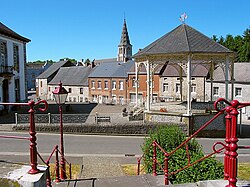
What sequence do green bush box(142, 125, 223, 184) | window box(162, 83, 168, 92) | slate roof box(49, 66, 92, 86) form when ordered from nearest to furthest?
green bush box(142, 125, 223, 184), window box(162, 83, 168, 92), slate roof box(49, 66, 92, 86)

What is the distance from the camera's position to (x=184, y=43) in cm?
1800

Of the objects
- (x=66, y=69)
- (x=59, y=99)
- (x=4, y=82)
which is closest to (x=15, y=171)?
(x=59, y=99)

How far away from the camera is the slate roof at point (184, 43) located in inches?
688

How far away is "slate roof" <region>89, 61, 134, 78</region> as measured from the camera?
40.8m

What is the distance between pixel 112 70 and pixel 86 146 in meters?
29.9

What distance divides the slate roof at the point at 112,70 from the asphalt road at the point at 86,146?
24709 millimetres

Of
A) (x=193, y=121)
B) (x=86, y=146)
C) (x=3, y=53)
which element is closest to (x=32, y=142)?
(x=86, y=146)

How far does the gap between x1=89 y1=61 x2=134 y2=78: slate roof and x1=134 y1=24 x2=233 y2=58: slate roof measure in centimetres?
2003

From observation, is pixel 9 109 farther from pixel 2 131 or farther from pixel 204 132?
pixel 204 132

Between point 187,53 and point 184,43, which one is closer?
point 187,53

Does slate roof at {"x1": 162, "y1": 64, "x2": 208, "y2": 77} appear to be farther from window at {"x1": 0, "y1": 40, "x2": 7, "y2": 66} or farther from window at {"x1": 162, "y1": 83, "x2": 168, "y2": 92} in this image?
window at {"x1": 0, "y1": 40, "x2": 7, "y2": 66}

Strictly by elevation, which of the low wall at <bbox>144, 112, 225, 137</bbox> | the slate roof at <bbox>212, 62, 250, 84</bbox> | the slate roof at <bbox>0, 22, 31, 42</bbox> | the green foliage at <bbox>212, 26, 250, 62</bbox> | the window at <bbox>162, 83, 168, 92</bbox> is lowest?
the low wall at <bbox>144, 112, 225, 137</bbox>

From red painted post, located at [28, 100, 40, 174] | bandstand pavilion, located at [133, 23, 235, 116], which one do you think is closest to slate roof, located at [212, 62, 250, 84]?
bandstand pavilion, located at [133, 23, 235, 116]

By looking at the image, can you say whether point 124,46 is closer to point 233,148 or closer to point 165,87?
point 165,87
